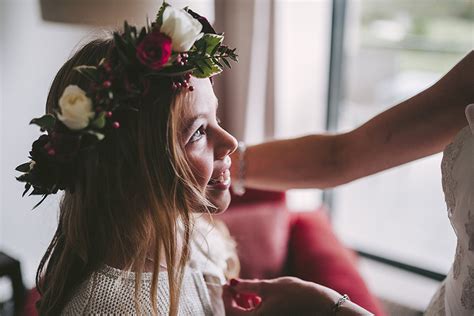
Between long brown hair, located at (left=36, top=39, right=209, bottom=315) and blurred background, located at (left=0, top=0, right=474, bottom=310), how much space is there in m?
0.58

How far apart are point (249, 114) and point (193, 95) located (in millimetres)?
1143

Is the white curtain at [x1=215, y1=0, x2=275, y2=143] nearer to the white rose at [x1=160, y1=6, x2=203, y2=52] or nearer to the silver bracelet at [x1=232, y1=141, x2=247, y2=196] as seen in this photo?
the silver bracelet at [x1=232, y1=141, x2=247, y2=196]

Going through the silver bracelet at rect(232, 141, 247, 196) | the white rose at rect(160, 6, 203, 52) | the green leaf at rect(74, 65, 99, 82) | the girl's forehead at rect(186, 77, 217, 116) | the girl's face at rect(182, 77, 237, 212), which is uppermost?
the white rose at rect(160, 6, 203, 52)

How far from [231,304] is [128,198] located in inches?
10.1

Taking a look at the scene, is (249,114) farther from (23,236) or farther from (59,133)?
(59,133)

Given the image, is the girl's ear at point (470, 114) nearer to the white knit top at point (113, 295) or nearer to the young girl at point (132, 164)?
the young girl at point (132, 164)

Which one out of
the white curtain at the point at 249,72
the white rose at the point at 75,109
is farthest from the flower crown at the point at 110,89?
the white curtain at the point at 249,72

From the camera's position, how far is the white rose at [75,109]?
2.07 ft

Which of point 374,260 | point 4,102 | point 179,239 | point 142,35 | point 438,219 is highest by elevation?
point 142,35

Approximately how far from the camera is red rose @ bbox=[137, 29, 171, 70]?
641 millimetres

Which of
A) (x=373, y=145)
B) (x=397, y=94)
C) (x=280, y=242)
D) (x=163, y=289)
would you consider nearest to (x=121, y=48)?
(x=163, y=289)

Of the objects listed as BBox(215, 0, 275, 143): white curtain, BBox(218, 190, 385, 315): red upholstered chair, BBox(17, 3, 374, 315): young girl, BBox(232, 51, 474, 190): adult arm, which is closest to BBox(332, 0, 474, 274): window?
BBox(215, 0, 275, 143): white curtain

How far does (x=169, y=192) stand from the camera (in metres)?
0.73

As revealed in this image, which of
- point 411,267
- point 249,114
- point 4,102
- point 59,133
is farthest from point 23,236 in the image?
point 411,267
